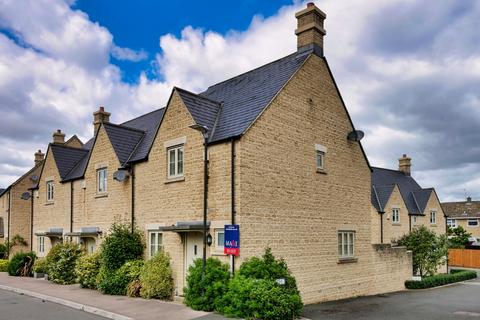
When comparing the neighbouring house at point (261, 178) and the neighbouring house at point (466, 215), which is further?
the neighbouring house at point (466, 215)

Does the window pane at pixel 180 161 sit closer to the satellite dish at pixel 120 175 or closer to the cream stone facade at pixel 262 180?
the cream stone facade at pixel 262 180

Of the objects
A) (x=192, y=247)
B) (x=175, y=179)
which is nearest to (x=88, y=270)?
(x=192, y=247)

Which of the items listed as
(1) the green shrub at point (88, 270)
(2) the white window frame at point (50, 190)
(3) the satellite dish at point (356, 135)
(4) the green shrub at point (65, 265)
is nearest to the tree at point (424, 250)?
(3) the satellite dish at point (356, 135)

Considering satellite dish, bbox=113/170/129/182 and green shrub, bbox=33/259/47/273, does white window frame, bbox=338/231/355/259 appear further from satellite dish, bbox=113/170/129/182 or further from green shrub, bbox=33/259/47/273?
green shrub, bbox=33/259/47/273

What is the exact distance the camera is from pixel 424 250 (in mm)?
28109

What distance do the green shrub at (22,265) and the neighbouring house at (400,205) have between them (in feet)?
76.5

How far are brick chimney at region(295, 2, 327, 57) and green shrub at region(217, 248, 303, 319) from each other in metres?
9.39

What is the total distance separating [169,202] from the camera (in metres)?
16.7

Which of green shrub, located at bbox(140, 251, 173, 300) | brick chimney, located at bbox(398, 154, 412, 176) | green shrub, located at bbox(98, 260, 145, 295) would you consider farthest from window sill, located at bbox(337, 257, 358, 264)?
brick chimney, located at bbox(398, 154, 412, 176)

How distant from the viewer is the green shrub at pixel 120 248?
696 inches

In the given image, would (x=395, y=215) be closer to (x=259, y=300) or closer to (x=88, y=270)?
(x=88, y=270)

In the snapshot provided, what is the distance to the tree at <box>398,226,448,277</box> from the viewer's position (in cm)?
2811

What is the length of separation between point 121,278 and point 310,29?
12.5 meters

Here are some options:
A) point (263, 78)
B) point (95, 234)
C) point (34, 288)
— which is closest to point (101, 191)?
point (95, 234)
